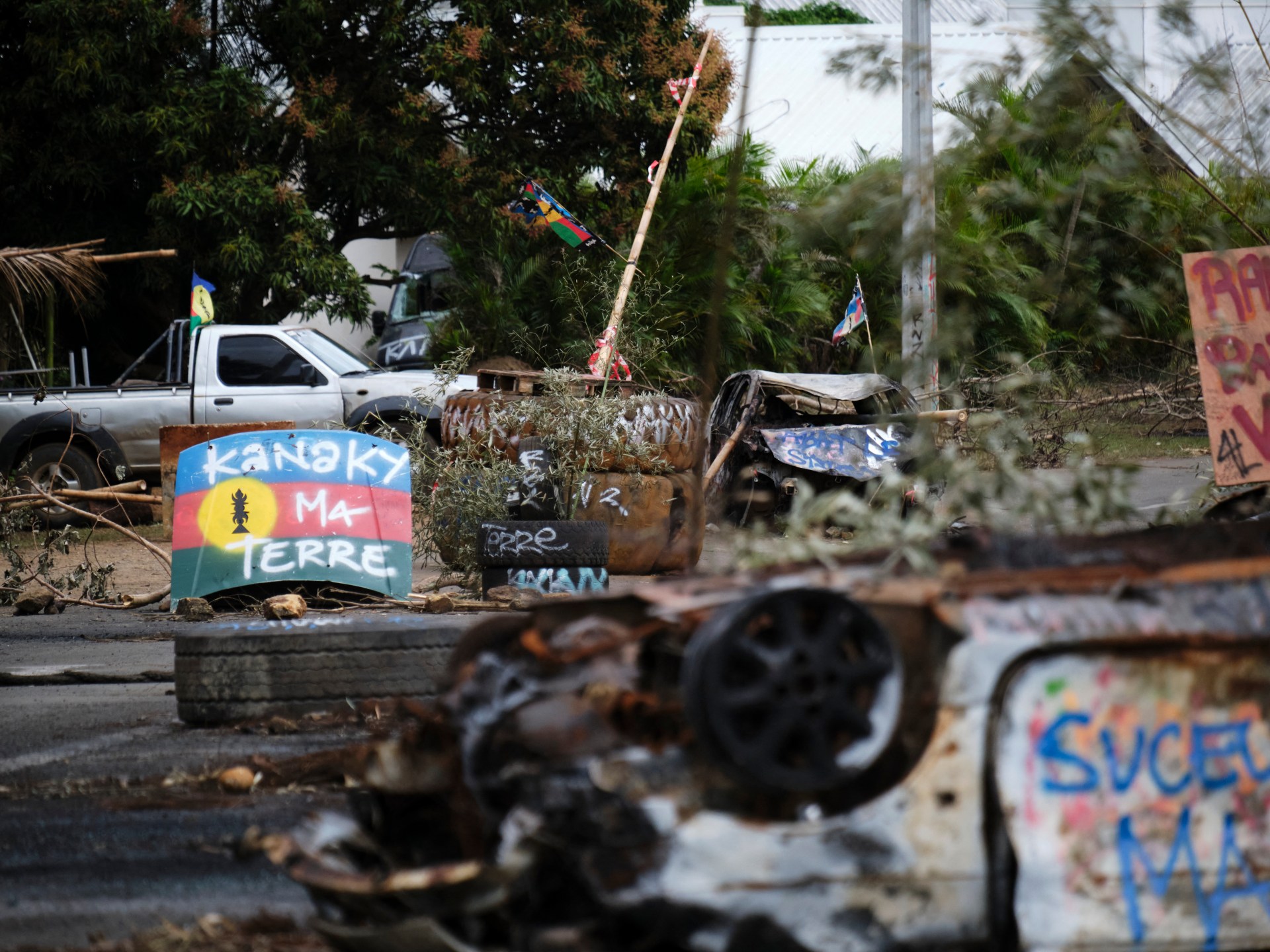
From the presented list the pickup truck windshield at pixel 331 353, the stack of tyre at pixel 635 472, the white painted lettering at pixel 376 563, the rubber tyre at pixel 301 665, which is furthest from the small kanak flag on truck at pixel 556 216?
the rubber tyre at pixel 301 665

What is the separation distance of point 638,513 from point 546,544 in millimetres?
1753

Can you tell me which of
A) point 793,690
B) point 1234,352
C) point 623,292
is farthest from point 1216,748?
point 623,292

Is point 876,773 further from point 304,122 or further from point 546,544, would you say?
point 304,122

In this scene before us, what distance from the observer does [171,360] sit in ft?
53.7

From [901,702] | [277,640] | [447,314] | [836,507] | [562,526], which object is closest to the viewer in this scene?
[901,702]

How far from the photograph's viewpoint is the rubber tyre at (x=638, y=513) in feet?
31.4

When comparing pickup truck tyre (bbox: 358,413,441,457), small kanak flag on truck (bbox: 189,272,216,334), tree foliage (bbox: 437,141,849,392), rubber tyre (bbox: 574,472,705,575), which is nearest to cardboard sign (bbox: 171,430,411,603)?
pickup truck tyre (bbox: 358,413,441,457)

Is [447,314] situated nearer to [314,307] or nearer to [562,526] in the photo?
[314,307]

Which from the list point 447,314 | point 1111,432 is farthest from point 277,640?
point 447,314

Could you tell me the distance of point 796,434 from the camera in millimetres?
11898

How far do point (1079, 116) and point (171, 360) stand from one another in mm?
13475

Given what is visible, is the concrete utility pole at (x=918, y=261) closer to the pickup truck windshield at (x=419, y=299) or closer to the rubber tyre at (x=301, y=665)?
the rubber tyre at (x=301, y=665)

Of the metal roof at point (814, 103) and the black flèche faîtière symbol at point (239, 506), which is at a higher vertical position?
the metal roof at point (814, 103)

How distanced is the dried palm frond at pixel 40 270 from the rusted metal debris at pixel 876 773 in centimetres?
1172
